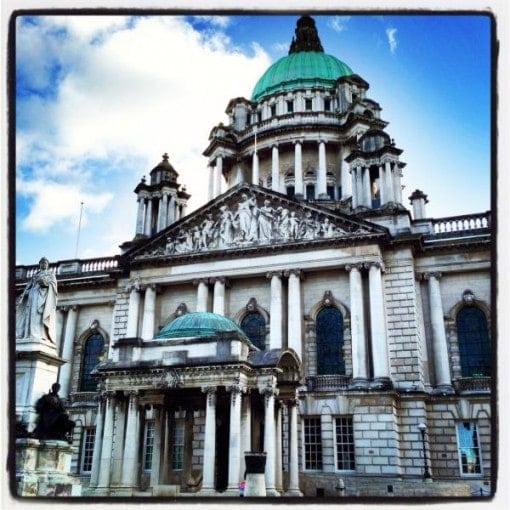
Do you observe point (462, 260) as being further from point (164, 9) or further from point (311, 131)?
point (164, 9)

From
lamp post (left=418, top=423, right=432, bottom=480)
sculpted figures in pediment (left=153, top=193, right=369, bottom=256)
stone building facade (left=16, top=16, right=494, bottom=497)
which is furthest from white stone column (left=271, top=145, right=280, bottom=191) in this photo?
lamp post (left=418, top=423, right=432, bottom=480)

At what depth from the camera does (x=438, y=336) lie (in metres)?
A: 32.6

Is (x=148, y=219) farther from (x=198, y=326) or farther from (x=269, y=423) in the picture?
(x=269, y=423)

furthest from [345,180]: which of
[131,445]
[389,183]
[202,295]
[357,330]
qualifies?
[131,445]

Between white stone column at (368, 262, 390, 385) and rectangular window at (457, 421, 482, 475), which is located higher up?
white stone column at (368, 262, 390, 385)

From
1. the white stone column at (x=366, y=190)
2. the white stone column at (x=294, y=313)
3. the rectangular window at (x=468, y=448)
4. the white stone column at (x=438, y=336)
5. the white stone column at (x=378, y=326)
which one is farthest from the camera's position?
the white stone column at (x=366, y=190)

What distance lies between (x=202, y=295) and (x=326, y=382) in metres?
9.07

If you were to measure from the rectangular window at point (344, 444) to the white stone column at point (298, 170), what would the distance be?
21.8 meters

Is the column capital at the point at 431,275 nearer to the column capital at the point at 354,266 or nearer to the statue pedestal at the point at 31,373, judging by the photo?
the column capital at the point at 354,266

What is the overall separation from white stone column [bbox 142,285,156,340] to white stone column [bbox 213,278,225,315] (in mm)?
4190

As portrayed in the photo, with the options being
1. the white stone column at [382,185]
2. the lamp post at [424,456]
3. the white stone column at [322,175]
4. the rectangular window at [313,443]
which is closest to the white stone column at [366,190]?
the white stone column at [382,185]

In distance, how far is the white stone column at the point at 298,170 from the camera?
47.9m

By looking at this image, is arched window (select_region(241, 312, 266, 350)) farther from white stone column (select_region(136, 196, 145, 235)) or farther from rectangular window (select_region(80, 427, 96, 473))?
rectangular window (select_region(80, 427, 96, 473))

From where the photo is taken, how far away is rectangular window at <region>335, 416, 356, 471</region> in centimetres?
2953
